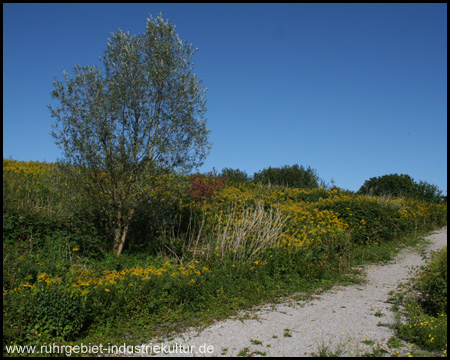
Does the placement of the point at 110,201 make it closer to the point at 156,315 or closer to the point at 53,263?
the point at 53,263

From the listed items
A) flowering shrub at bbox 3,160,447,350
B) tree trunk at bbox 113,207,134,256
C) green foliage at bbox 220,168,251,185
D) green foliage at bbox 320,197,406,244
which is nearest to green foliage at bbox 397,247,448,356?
flowering shrub at bbox 3,160,447,350

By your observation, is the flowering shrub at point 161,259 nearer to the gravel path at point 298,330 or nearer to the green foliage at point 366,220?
the green foliage at point 366,220

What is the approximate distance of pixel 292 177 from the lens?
23203 millimetres

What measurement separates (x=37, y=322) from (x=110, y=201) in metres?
4.37

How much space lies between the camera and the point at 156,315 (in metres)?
5.63

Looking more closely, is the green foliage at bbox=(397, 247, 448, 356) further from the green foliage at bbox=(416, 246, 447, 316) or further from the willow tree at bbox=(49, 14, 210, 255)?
the willow tree at bbox=(49, 14, 210, 255)

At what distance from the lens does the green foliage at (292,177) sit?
23.0m

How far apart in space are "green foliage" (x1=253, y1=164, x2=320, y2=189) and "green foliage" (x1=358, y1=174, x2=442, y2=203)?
151 inches

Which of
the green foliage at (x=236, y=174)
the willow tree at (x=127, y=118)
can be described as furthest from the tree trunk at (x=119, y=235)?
the green foliage at (x=236, y=174)

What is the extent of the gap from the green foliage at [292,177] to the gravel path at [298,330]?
16.0 metres

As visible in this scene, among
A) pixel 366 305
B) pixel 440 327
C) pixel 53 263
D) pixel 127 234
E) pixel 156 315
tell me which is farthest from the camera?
pixel 127 234

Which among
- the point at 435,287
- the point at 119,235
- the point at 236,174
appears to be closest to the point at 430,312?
the point at 435,287

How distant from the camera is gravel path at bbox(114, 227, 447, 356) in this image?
15.1 ft

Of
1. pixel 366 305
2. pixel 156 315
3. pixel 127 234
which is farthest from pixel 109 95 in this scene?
pixel 366 305
